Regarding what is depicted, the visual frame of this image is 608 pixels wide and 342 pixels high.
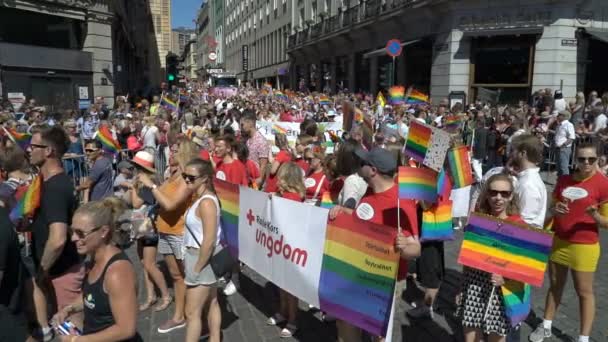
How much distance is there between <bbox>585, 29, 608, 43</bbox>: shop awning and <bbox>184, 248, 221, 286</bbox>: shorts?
18.8m

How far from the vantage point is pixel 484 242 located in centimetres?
317

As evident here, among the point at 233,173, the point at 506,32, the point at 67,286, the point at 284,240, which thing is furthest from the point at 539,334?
the point at 506,32

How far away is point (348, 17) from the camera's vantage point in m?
30.4

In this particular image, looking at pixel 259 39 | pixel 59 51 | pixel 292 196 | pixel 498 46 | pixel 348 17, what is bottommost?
pixel 292 196

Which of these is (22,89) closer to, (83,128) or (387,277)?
(83,128)

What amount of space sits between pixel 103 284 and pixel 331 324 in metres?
2.70

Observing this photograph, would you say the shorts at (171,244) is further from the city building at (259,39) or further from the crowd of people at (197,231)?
the city building at (259,39)

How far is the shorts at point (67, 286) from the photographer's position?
3594 mm

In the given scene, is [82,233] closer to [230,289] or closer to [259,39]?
[230,289]

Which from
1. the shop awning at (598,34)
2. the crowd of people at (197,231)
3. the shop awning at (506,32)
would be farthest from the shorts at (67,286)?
the shop awning at (598,34)

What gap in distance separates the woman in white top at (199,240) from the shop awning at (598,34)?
18.7 meters

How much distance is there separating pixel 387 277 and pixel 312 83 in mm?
37305

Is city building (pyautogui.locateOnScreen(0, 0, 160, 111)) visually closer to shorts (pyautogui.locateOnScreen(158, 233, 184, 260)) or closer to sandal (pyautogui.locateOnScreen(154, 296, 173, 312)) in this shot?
sandal (pyautogui.locateOnScreen(154, 296, 173, 312))

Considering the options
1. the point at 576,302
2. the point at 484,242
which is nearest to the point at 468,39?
the point at 576,302
